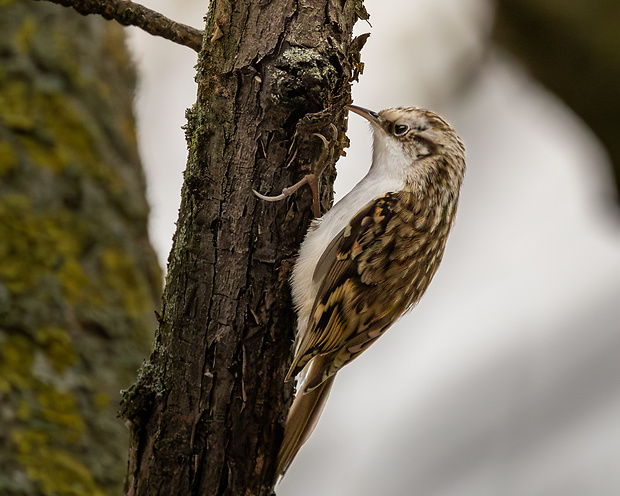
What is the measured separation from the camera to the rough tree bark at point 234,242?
55.5 inches

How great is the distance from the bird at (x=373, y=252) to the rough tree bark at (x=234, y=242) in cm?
11

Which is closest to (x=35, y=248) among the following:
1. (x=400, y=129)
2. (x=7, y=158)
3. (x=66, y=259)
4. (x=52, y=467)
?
(x=66, y=259)

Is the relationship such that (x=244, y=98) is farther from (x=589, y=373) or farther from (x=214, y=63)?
(x=589, y=373)

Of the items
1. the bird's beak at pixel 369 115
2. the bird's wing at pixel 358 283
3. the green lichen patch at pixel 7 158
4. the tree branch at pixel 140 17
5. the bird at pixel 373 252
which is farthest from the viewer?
the green lichen patch at pixel 7 158

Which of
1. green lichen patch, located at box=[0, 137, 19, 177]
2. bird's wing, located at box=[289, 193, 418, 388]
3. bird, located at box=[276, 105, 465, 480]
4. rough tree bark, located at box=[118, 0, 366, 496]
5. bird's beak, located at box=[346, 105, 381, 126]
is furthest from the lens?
green lichen patch, located at box=[0, 137, 19, 177]

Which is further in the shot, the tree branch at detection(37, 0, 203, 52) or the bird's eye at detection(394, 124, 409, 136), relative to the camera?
the bird's eye at detection(394, 124, 409, 136)

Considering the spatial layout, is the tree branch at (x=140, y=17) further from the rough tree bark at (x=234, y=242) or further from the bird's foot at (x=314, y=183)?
the bird's foot at (x=314, y=183)

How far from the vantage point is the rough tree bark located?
1409mm

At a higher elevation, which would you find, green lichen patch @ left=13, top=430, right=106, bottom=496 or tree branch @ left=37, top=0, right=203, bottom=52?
tree branch @ left=37, top=0, right=203, bottom=52

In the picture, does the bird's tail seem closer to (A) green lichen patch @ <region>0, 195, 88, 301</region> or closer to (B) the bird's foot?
(B) the bird's foot

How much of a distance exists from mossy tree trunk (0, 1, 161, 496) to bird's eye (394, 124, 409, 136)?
2.97ft

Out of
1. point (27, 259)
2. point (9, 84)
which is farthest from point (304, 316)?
point (9, 84)

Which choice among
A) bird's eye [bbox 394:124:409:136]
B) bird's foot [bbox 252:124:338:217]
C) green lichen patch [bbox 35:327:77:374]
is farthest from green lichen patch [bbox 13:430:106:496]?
bird's eye [bbox 394:124:409:136]

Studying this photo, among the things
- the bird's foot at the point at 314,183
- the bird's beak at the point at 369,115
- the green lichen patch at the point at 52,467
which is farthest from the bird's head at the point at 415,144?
the green lichen patch at the point at 52,467
